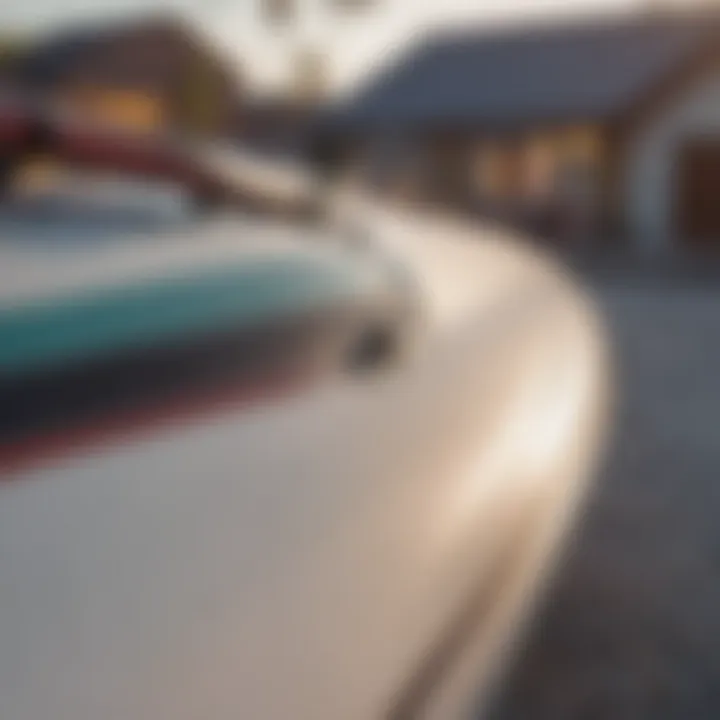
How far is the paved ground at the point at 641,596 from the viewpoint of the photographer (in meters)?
3.38

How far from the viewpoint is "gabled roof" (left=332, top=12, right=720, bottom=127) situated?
27.4m

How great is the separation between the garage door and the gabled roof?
1.57m

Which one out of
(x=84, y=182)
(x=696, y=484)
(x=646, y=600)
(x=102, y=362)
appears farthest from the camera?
(x=696, y=484)

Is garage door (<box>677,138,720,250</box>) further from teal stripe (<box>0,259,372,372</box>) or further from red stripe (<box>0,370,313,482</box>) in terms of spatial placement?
red stripe (<box>0,370,313,482</box>)

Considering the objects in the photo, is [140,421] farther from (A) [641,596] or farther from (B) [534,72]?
(B) [534,72]

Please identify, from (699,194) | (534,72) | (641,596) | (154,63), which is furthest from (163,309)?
(154,63)

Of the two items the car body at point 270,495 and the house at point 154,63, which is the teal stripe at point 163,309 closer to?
the car body at point 270,495

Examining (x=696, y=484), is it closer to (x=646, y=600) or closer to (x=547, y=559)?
(x=646, y=600)

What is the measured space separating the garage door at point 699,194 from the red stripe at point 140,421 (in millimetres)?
25017

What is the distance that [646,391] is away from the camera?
28.2ft

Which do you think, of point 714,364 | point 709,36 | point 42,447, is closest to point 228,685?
point 42,447

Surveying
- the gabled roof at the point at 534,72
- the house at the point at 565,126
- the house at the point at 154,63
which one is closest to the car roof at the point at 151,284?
the house at the point at 565,126

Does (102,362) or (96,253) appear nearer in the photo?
(102,362)

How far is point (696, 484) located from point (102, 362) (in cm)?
452
